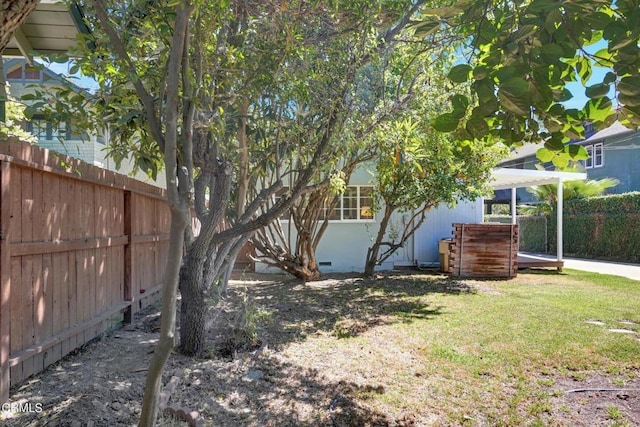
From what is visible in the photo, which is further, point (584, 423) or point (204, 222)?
point (204, 222)

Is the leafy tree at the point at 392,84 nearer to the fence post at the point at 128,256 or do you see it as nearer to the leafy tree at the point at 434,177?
the leafy tree at the point at 434,177

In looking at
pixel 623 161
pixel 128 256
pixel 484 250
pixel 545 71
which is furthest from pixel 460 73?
pixel 623 161

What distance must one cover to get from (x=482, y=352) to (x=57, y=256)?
15.5 ft

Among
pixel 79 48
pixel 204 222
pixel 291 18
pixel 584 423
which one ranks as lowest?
pixel 584 423

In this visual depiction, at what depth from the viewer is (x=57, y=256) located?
395cm

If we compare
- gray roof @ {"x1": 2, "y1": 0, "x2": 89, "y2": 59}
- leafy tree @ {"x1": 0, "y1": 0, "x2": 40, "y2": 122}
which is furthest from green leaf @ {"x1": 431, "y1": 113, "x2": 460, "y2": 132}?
gray roof @ {"x1": 2, "y1": 0, "x2": 89, "y2": 59}

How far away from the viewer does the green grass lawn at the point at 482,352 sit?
377 cm

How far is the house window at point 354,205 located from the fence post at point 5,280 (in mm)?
10043

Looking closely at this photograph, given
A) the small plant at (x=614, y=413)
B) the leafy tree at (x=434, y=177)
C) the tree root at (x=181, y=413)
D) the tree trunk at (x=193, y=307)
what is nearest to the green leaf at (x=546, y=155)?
the tree root at (x=181, y=413)

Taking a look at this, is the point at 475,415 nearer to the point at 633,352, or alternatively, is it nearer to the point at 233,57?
the point at 633,352

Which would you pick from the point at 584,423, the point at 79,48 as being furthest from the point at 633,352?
the point at 79,48

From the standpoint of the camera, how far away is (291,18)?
4.81 meters

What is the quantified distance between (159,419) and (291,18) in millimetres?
4120

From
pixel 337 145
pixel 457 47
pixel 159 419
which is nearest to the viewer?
pixel 159 419
